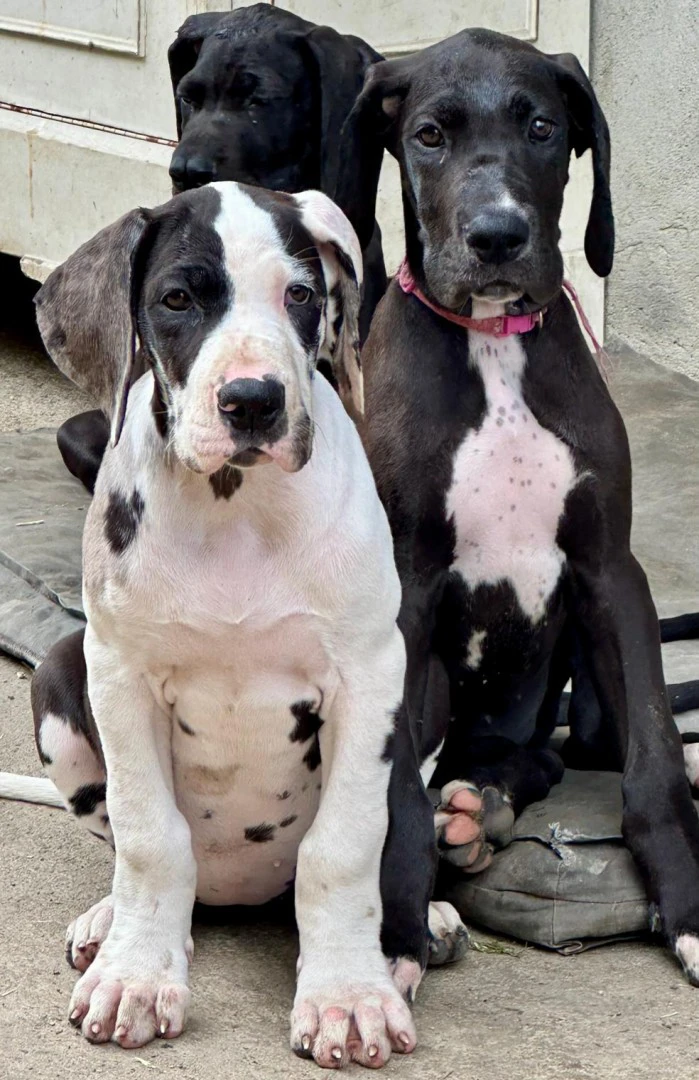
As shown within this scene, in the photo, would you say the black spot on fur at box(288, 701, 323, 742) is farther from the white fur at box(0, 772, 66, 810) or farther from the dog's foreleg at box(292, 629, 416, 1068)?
the white fur at box(0, 772, 66, 810)

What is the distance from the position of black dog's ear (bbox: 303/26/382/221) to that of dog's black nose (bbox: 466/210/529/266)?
1629 millimetres

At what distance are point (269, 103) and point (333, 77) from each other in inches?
8.4

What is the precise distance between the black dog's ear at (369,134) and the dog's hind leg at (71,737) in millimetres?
1290

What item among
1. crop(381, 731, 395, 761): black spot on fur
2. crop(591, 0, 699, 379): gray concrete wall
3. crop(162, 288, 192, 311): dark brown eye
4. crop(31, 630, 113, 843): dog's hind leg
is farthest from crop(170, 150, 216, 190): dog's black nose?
crop(591, 0, 699, 379): gray concrete wall

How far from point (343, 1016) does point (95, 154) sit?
5.72 meters

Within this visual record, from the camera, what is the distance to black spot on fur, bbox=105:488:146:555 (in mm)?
3117

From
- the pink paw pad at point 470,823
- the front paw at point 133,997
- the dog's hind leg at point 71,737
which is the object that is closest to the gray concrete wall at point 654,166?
the pink paw pad at point 470,823

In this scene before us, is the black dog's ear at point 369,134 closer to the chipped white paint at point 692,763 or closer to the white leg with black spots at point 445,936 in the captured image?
the chipped white paint at point 692,763

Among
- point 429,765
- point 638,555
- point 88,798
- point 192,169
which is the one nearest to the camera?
point 88,798

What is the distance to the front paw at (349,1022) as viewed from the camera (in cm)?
303

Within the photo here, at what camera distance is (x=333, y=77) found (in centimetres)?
517

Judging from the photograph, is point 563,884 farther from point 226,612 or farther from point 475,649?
point 226,612

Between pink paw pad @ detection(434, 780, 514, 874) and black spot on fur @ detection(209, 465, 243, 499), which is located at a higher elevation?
black spot on fur @ detection(209, 465, 243, 499)

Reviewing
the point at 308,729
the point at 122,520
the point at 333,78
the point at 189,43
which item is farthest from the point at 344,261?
the point at 189,43
